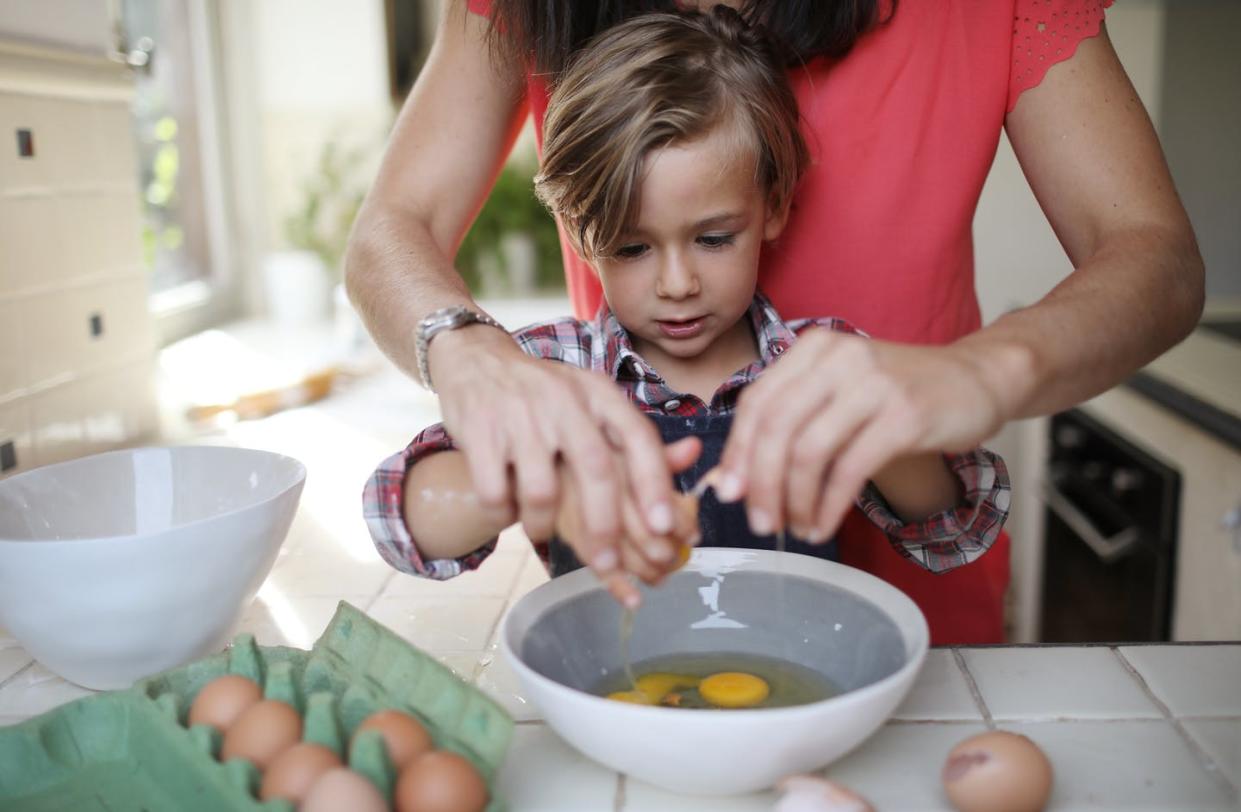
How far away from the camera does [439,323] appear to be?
2.86 ft

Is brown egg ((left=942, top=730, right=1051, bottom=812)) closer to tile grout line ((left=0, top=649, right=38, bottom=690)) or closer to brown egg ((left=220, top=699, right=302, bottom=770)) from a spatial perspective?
brown egg ((left=220, top=699, right=302, bottom=770))

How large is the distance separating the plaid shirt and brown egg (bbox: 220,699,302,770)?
0.71 ft

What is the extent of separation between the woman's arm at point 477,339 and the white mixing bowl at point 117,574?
8.1 inches

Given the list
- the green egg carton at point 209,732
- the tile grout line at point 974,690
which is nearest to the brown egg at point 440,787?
the green egg carton at point 209,732

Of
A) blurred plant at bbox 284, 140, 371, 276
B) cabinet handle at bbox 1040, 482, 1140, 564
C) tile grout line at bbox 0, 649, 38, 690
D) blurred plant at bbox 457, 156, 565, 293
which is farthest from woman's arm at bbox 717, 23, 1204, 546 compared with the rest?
blurred plant at bbox 284, 140, 371, 276

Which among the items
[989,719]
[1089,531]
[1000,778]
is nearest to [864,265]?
[989,719]

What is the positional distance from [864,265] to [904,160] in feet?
0.40

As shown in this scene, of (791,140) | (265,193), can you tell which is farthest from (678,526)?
(265,193)

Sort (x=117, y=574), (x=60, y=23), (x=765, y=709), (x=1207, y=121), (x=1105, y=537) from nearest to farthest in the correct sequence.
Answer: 1. (x=765, y=709)
2. (x=117, y=574)
3. (x=60, y=23)
4. (x=1105, y=537)
5. (x=1207, y=121)

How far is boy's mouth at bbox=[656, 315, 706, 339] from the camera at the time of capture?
3.66 ft

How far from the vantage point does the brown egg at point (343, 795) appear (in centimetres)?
64

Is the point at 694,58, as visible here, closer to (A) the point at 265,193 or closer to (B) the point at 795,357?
(B) the point at 795,357

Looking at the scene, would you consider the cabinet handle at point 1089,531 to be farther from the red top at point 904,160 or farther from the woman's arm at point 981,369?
the woman's arm at point 981,369

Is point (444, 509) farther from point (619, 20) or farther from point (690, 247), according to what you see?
point (619, 20)
